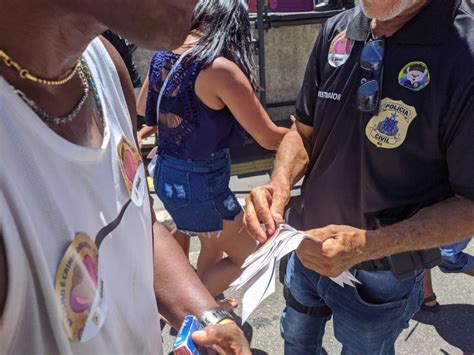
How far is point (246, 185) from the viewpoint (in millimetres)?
4859

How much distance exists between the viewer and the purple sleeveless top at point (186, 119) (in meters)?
2.35

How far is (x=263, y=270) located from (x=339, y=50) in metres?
0.99

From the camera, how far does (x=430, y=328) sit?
2.94 m

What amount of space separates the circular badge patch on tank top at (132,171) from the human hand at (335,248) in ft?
2.07

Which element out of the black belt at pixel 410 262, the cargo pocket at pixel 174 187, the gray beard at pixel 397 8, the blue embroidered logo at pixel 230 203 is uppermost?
the gray beard at pixel 397 8

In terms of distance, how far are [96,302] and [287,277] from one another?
1.52m

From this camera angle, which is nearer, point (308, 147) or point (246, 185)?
point (308, 147)

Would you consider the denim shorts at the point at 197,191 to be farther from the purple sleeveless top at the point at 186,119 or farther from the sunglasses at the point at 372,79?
the sunglasses at the point at 372,79

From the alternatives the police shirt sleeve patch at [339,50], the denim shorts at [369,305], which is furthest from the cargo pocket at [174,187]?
the police shirt sleeve patch at [339,50]

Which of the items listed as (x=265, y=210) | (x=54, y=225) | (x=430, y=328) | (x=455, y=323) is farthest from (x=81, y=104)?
(x=455, y=323)

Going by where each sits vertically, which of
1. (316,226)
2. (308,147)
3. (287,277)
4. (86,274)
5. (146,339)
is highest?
(86,274)

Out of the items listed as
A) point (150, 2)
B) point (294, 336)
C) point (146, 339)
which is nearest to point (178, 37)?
point (150, 2)

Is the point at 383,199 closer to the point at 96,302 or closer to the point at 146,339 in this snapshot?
the point at 146,339

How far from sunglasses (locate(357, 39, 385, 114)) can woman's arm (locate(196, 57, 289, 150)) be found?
0.77 m
